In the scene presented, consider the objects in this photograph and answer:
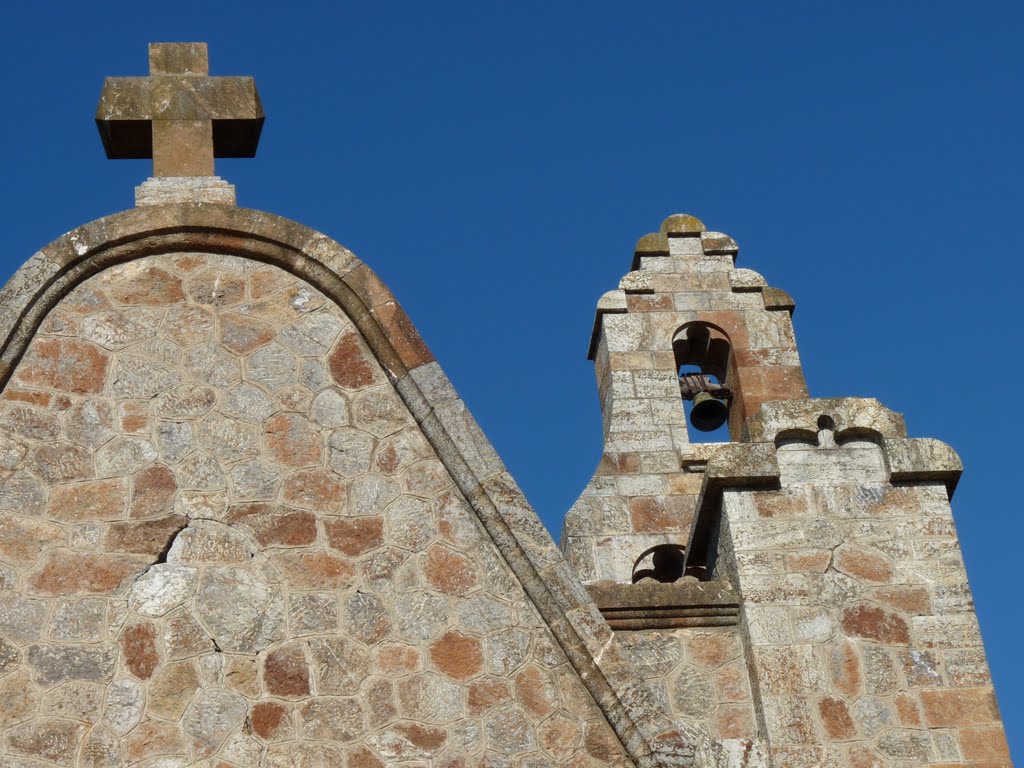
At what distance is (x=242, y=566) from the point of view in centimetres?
872

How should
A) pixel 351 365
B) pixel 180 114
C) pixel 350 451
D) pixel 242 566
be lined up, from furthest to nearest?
pixel 180 114 < pixel 351 365 < pixel 350 451 < pixel 242 566

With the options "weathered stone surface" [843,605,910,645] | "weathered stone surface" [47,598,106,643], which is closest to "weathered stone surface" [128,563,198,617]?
"weathered stone surface" [47,598,106,643]

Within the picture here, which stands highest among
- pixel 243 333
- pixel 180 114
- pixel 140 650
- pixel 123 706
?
pixel 180 114

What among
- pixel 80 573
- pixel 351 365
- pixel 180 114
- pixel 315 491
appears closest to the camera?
pixel 80 573

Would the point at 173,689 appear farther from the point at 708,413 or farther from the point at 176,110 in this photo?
the point at 708,413

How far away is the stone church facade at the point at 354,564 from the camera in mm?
8414

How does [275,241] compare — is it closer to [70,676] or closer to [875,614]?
[70,676]

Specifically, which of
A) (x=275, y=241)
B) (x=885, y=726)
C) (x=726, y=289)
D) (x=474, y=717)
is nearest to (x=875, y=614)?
(x=885, y=726)

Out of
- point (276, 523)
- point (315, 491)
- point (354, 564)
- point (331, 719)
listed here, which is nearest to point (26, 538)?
point (276, 523)

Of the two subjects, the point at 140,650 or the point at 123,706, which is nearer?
the point at 123,706

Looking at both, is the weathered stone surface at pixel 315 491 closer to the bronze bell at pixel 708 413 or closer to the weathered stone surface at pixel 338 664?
the weathered stone surface at pixel 338 664

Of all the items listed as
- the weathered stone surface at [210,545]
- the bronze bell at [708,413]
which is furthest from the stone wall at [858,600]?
the bronze bell at [708,413]

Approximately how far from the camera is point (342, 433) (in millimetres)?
9148

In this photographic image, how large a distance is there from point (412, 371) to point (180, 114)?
2.02m
